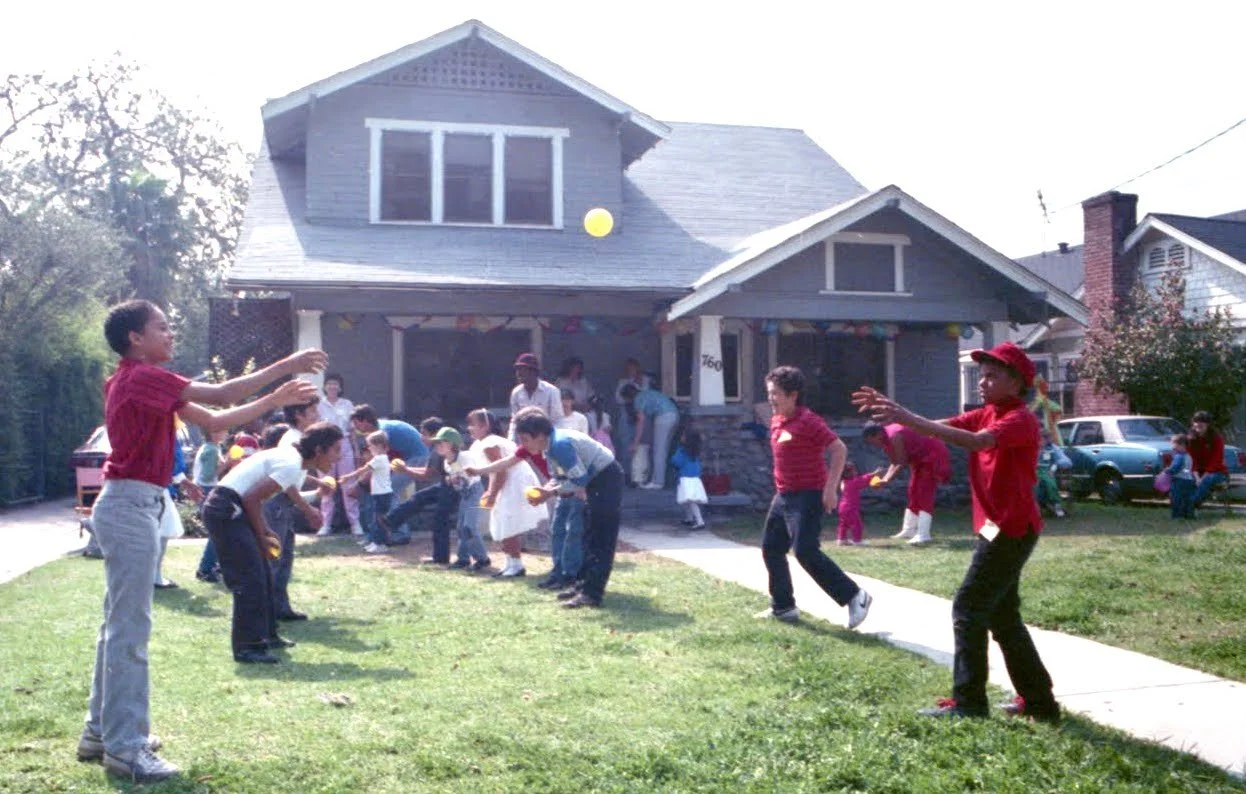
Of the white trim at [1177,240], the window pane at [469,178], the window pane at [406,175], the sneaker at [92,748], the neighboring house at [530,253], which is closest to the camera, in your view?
the sneaker at [92,748]

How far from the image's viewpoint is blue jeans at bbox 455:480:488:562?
11750 mm

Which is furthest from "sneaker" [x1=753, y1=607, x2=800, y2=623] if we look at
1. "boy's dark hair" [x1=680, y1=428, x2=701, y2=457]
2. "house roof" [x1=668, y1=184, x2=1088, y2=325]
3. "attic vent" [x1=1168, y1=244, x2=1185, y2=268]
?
"attic vent" [x1=1168, y1=244, x2=1185, y2=268]

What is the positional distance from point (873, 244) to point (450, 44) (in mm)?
6806

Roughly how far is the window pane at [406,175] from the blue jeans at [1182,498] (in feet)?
35.9

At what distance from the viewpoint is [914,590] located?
996cm

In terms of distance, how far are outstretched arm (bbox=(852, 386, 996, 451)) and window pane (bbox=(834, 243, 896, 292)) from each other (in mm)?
12353

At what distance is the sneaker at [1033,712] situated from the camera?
5.67m

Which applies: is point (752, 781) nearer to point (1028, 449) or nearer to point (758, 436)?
point (1028, 449)

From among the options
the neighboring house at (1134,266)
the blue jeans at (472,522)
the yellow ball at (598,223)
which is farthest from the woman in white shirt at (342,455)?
the neighboring house at (1134,266)

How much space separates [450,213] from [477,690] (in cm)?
1293

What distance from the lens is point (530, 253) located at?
58.1 ft

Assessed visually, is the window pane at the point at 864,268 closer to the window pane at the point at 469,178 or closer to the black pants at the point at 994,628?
the window pane at the point at 469,178

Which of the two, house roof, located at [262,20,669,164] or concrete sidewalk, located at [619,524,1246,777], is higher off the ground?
house roof, located at [262,20,669,164]

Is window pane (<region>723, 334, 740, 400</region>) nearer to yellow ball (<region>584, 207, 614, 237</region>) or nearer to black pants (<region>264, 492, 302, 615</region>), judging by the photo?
yellow ball (<region>584, 207, 614, 237</region>)
